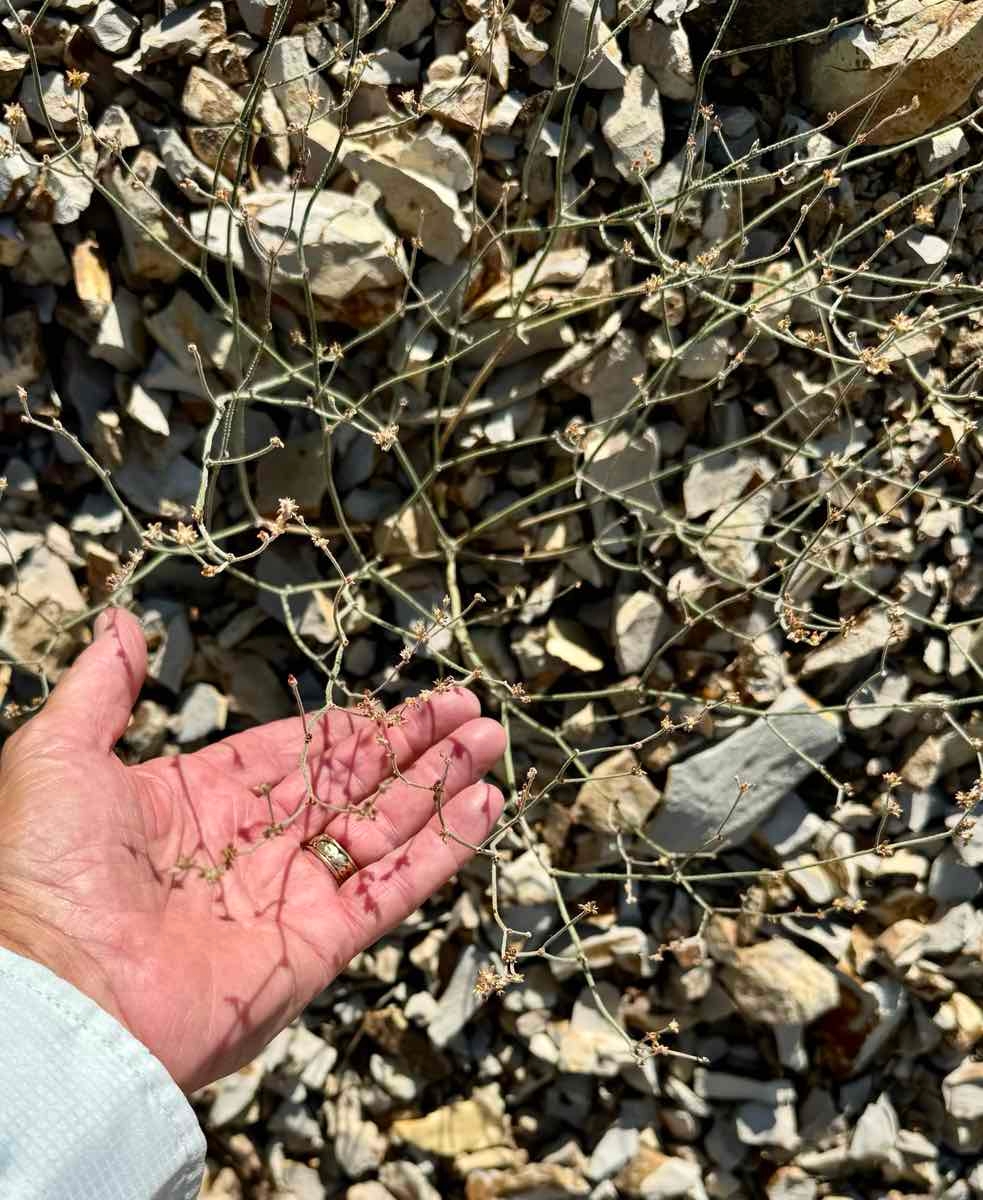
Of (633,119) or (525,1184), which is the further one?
(525,1184)

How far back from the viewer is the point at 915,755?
2.29 meters

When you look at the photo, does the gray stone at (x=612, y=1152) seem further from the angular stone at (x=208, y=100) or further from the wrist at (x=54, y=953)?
the angular stone at (x=208, y=100)

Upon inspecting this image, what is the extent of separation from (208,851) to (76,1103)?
487mm

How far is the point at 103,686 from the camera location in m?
1.76

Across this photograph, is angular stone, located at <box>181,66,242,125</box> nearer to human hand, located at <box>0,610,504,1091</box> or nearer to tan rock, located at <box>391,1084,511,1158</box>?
human hand, located at <box>0,610,504,1091</box>

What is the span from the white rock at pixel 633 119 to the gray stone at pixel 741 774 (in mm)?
1115

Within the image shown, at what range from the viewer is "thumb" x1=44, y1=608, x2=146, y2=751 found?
1.72 metres

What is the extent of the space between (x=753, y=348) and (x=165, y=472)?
121 cm

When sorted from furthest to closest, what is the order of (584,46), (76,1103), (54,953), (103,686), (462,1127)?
(462,1127) → (584,46) → (103,686) → (54,953) → (76,1103)

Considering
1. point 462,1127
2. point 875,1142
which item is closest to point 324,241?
point 462,1127

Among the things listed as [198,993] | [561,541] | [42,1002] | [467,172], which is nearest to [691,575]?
[561,541]

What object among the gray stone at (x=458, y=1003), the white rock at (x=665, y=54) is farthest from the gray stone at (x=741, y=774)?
the white rock at (x=665, y=54)

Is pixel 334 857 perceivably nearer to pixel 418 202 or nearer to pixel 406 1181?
pixel 406 1181

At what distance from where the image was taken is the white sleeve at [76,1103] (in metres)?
1.41
